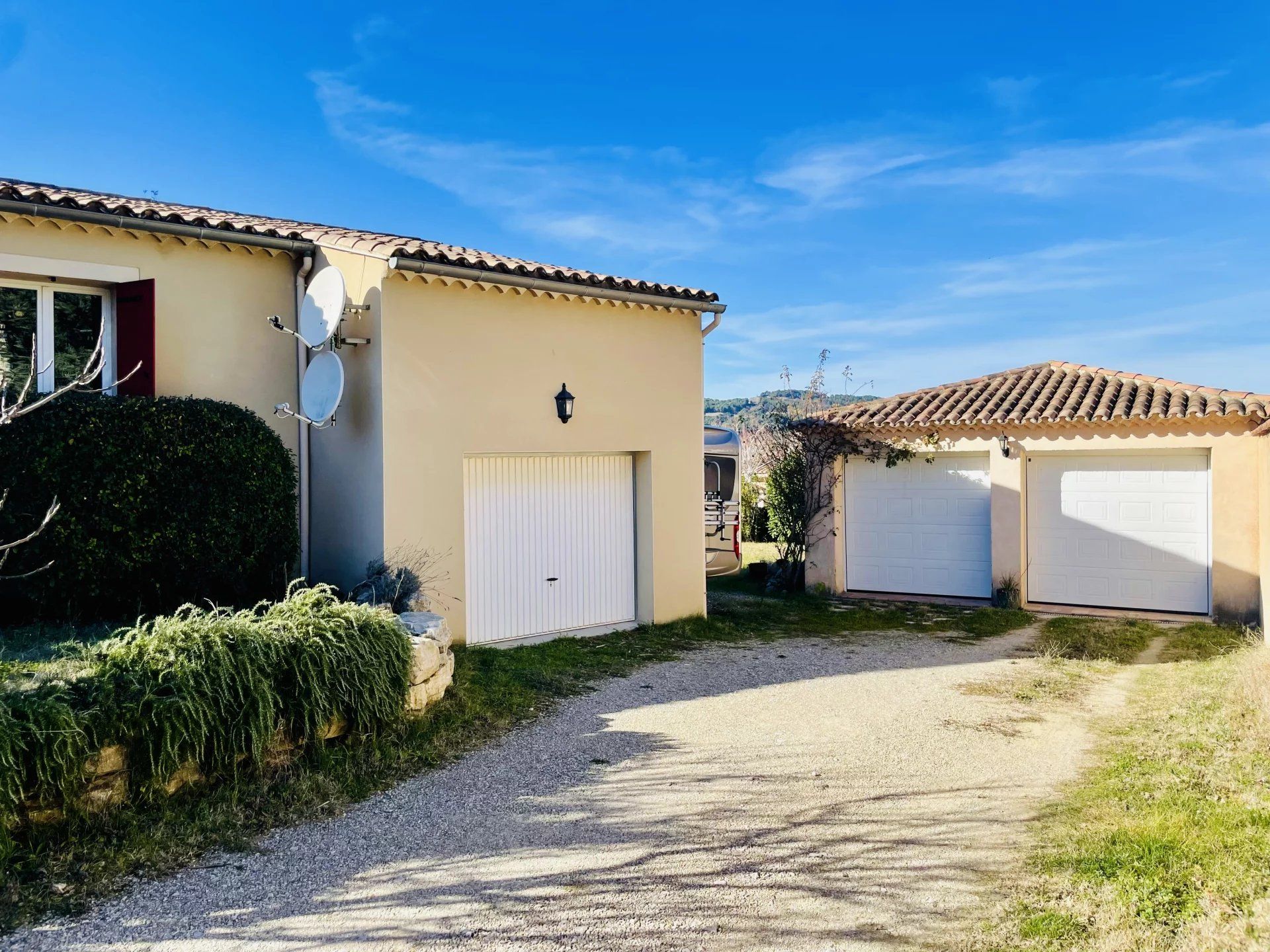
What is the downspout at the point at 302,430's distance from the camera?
31.2ft

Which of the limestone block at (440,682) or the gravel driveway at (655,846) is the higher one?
the limestone block at (440,682)

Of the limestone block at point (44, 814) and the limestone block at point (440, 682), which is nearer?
the limestone block at point (44, 814)

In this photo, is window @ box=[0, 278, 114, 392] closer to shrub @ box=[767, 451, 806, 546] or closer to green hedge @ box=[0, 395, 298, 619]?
green hedge @ box=[0, 395, 298, 619]

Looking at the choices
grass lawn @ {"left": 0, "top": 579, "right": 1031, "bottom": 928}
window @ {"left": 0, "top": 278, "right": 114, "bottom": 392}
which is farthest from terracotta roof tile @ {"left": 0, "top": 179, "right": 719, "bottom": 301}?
grass lawn @ {"left": 0, "top": 579, "right": 1031, "bottom": 928}

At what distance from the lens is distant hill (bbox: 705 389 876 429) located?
17.8 m

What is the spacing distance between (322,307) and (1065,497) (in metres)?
10.7

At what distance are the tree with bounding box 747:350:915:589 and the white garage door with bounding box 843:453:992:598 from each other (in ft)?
1.06

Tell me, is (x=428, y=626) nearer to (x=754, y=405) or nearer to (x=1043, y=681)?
(x=1043, y=681)

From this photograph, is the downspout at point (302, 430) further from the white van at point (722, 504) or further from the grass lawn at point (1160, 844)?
the grass lawn at point (1160, 844)

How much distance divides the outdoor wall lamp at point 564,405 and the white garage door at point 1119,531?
24.4ft

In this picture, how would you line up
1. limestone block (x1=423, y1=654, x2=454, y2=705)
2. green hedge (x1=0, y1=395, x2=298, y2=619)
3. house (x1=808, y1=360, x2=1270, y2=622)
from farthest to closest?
1. house (x1=808, y1=360, x2=1270, y2=622)
2. green hedge (x1=0, y1=395, x2=298, y2=619)
3. limestone block (x1=423, y1=654, x2=454, y2=705)

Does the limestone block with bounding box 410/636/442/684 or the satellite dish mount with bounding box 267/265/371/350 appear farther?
the satellite dish mount with bounding box 267/265/371/350

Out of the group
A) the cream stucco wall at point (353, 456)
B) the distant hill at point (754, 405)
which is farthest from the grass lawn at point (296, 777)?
the distant hill at point (754, 405)

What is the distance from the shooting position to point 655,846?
15.4 feet
